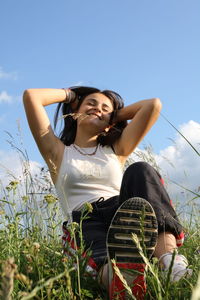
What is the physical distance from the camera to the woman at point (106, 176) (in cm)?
143

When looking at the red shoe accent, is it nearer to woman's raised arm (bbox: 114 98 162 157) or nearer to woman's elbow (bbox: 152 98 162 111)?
woman's raised arm (bbox: 114 98 162 157)

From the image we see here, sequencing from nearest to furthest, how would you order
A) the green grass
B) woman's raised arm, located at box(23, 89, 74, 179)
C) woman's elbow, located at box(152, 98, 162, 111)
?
the green grass < woman's raised arm, located at box(23, 89, 74, 179) < woman's elbow, located at box(152, 98, 162, 111)

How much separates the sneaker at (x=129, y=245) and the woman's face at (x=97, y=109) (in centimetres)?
144

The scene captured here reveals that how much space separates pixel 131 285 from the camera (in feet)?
4.65

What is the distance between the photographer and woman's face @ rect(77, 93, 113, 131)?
2809mm

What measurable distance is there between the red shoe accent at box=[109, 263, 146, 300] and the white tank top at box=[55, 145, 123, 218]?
3.45ft

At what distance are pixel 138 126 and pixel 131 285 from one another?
5.01 ft

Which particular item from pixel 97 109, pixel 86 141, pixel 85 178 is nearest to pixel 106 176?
pixel 85 178

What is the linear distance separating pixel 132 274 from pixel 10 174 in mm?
1647

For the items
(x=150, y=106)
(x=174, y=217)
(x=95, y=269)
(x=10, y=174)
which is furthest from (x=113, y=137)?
(x=95, y=269)

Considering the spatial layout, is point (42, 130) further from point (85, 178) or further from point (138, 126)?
point (138, 126)

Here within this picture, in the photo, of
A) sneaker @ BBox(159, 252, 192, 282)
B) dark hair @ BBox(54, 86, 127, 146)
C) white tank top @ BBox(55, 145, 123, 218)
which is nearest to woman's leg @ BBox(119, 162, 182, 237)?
sneaker @ BBox(159, 252, 192, 282)

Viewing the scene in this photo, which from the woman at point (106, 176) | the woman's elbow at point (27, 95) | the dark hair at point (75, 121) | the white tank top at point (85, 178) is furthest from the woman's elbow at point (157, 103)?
the woman's elbow at point (27, 95)

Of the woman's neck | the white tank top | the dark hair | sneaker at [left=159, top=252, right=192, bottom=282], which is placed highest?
the dark hair
